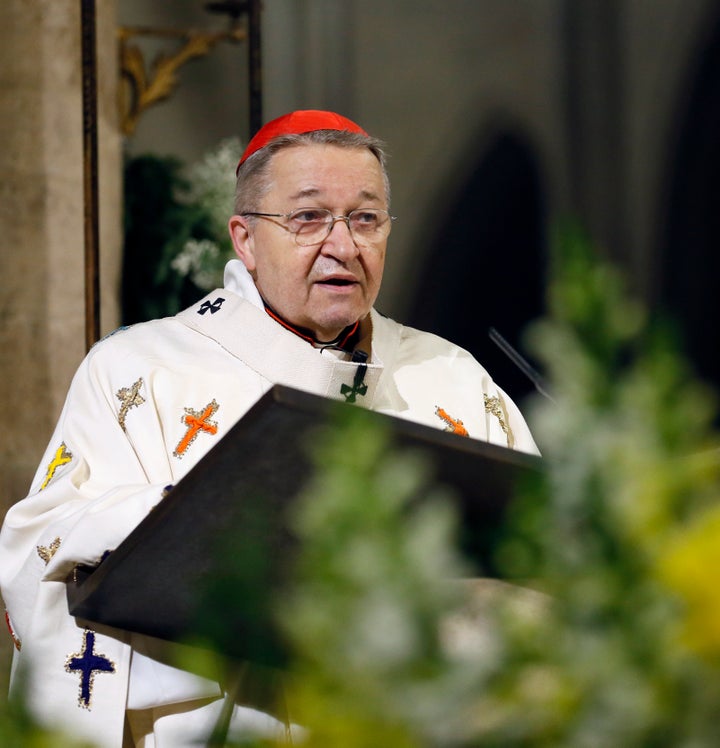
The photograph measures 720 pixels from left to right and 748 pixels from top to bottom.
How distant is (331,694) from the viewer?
545 millimetres

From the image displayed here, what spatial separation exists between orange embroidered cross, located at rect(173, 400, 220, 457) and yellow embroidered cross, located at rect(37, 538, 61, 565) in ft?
1.12

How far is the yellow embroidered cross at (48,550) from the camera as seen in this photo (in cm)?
221

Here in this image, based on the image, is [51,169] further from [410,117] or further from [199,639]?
[199,639]

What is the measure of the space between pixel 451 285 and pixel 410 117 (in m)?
0.75

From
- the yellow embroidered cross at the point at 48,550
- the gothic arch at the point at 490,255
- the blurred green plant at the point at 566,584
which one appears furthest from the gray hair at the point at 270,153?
the gothic arch at the point at 490,255

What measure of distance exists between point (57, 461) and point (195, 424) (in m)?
0.27

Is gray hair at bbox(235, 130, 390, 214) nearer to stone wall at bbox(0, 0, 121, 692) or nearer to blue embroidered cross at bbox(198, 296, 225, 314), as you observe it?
blue embroidered cross at bbox(198, 296, 225, 314)

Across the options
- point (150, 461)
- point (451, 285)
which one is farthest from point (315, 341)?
point (451, 285)

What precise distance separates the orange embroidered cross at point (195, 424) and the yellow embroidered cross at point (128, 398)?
0.09 m

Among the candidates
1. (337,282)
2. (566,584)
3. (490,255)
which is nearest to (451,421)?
(337,282)

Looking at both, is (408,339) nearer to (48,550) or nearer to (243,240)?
(243,240)

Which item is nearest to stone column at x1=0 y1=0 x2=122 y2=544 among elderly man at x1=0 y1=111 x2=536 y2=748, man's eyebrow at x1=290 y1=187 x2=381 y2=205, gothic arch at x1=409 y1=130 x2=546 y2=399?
elderly man at x1=0 y1=111 x2=536 y2=748

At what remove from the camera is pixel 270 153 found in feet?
9.19

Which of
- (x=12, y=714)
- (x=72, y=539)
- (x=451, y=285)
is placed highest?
→ (x=12, y=714)
